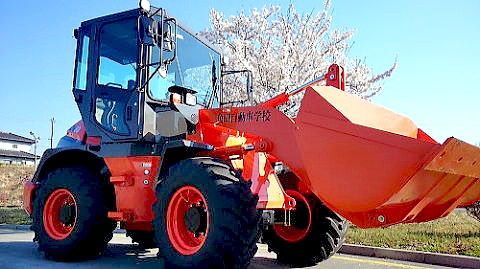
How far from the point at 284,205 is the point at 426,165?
1.94m

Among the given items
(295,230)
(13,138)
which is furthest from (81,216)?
(13,138)

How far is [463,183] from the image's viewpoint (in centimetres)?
409

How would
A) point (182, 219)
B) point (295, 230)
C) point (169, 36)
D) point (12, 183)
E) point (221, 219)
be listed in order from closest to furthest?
point (221, 219), point (182, 219), point (169, 36), point (295, 230), point (12, 183)

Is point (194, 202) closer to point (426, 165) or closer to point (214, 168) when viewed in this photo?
point (214, 168)

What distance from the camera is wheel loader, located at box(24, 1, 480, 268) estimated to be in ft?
12.9

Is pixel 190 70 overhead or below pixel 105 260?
overhead

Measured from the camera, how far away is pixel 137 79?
19.1ft

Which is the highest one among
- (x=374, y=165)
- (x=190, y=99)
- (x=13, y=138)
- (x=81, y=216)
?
(x=13, y=138)

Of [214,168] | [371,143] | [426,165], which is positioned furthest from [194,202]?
[426,165]

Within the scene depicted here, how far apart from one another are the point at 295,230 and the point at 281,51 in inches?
456

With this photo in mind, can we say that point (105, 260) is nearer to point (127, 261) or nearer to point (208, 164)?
point (127, 261)

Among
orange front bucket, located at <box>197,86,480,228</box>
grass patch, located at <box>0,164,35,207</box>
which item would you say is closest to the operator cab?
orange front bucket, located at <box>197,86,480,228</box>

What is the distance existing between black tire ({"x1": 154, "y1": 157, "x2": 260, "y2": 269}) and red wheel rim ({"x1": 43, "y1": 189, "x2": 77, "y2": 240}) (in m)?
2.22

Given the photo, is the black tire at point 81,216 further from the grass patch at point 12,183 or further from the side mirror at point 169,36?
the grass patch at point 12,183
